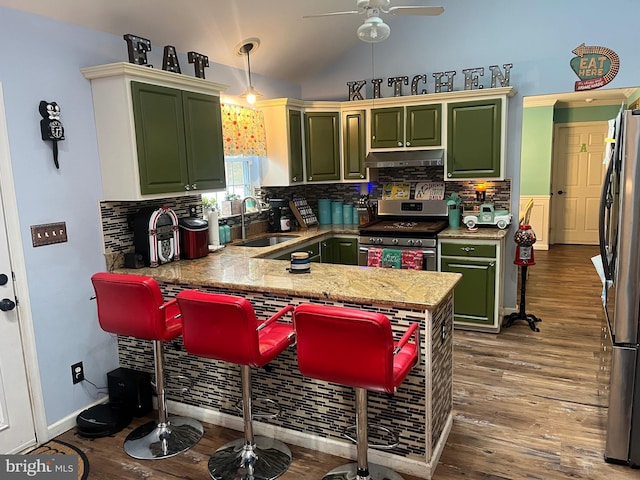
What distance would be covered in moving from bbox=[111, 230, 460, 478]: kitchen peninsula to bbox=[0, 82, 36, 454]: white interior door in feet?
2.23

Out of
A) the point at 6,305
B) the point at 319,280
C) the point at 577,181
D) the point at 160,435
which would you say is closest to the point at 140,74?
the point at 6,305

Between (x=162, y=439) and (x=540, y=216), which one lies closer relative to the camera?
(x=162, y=439)

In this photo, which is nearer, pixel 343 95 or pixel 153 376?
pixel 153 376

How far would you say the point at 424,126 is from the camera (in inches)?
187

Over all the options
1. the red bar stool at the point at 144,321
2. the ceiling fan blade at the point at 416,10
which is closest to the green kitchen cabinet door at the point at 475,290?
the ceiling fan blade at the point at 416,10

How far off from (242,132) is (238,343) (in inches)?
109

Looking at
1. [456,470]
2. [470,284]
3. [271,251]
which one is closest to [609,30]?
[470,284]

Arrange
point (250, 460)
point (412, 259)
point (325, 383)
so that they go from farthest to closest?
point (412, 259), point (325, 383), point (250, 460)

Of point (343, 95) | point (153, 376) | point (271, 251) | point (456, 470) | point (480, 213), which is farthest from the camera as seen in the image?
point (343, 95)

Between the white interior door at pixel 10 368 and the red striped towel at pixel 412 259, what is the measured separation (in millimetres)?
3192

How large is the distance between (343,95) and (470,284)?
2563 millimetres

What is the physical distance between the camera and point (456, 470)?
8.35ft

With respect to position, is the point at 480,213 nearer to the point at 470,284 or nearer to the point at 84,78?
the point at 470,284
